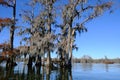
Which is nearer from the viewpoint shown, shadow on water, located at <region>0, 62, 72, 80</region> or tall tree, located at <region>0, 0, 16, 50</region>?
shadow on water, located at <region>0, 62, 72, 80</region>

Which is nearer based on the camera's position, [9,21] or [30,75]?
[30,75]

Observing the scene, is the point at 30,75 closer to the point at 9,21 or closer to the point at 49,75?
the point at 49,75

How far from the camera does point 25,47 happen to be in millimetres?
31531

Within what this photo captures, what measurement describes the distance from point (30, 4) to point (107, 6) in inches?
332

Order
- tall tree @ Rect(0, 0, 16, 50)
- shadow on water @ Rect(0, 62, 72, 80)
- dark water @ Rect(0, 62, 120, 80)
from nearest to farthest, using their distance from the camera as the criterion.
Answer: shadow on water @ Rect(0, 62, 72, 80)
dark water @ Rect(0, 62, 120, 80)
tall tree @ Rect(0, 0, 16, 50)

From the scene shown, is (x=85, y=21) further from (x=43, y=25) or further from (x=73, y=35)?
(x=43, y=25)

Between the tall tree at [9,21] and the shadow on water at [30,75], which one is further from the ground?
the tall tree at [9,21]

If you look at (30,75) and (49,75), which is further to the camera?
(49,75)

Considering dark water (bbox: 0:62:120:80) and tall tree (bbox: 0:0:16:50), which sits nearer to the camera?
dark water (bbox: 0:62:120:80)

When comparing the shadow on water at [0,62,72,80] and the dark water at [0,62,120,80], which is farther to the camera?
the dark water at [0,62,120,80]

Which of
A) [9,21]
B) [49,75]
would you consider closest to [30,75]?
[49,75]

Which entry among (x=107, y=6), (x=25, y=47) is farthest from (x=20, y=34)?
(x=107, y=6)

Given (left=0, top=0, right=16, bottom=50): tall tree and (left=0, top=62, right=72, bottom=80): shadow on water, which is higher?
(left=0, top=0, right=16, bottom=50): tall tree

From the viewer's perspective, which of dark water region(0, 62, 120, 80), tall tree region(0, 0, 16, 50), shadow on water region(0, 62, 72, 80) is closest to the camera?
shadow on water region(0, 62, 72, 80)
